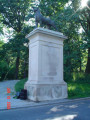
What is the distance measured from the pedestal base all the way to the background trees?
8.03 m

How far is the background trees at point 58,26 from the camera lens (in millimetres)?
16797

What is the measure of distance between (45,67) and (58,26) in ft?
27.3

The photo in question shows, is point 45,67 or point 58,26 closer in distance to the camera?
point 45,67

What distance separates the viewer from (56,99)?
30.3ft

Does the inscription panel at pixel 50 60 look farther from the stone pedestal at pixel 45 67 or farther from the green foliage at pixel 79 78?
the green foliage at pixel 79 78

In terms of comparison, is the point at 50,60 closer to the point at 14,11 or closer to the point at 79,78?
the point at 79,78

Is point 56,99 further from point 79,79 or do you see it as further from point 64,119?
point 79,79

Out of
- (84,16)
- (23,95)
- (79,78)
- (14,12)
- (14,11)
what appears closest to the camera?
(23,95)

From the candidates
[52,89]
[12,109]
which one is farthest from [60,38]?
[12,109]

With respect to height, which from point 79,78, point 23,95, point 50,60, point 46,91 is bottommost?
point 23,95

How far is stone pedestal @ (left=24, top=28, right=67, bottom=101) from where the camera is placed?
895 centimetres

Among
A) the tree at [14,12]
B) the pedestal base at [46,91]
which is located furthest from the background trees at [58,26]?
the pedestal base at [46,91]

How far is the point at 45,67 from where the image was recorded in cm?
951

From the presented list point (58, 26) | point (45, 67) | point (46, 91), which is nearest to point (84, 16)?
point (58, 26)
